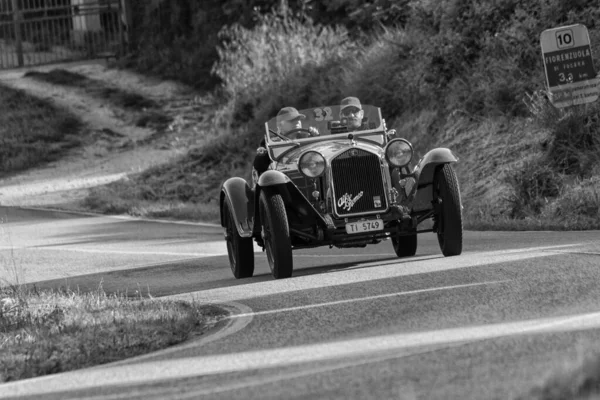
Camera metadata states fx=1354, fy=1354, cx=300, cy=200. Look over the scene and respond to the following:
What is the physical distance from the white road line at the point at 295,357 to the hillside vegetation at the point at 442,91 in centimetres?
768

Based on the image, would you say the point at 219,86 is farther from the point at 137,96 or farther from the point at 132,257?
the point at 132,257

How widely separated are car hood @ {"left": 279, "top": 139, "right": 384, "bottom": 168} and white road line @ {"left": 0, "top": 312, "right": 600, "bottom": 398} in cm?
509

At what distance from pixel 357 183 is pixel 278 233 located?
3.51 feet

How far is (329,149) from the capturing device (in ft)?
45.5

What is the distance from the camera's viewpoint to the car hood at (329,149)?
13539 mm

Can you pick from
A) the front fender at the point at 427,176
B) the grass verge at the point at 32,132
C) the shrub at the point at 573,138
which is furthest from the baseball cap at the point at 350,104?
the grass verge at the point at 32,132

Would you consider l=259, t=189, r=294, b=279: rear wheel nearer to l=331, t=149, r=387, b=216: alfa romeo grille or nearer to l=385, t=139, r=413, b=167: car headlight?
l=331, t=149, r=387, b=216: alfa romeo grille

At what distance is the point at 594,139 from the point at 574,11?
408 centimetres

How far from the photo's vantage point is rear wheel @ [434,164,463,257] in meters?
13.1

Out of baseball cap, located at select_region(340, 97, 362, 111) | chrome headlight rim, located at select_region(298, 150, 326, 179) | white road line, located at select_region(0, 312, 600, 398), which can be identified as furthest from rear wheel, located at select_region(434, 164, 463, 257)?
white road line, located at select_region(0, 312, 600, 398)

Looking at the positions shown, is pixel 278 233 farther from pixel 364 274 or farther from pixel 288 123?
pixel 288 123

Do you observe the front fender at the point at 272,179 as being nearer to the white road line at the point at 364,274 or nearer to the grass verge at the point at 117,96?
the white road line at the point at 364,274

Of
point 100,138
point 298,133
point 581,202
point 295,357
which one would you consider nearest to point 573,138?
point 581,202

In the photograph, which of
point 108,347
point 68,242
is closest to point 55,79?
point 68,242
